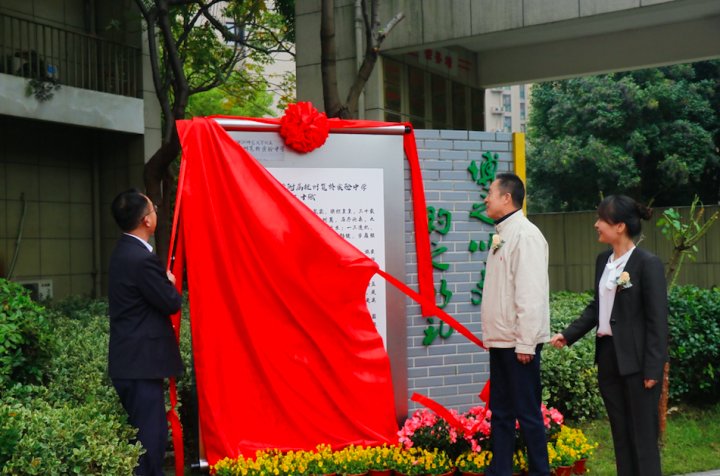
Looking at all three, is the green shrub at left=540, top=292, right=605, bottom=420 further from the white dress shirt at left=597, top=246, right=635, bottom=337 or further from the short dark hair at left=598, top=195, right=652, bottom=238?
the short dark hair at left=598, top=195, right=652, bottom=238

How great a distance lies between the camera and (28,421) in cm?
374

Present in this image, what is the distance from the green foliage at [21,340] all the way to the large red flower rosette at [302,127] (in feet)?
6.12

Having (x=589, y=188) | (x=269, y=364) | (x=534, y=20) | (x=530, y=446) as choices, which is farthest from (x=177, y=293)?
(x=589, y=188)

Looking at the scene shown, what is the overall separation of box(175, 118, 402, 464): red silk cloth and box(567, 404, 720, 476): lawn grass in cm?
201

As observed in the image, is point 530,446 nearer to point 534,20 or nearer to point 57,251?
point 534,20

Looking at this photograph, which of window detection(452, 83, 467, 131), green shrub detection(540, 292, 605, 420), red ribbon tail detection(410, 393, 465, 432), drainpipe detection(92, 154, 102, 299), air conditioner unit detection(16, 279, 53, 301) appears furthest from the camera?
drainpipe detection(92, 154, 102, 299)

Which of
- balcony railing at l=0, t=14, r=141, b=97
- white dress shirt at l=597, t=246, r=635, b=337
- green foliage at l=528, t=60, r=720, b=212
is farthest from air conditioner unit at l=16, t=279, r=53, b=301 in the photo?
green foliage at l=528, t=60, r=720, b=212

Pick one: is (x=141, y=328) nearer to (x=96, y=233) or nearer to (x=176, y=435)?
(x=176, y=435)

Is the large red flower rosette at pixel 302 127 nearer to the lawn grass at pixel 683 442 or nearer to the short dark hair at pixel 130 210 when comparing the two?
the short dark hair at pixel 130 210

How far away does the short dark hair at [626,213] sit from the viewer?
4367 mm

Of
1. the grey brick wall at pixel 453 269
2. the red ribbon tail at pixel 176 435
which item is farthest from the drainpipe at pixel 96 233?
the red ribbon tail at pixel 176 435

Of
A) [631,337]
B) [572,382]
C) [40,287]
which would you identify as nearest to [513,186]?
[631,337]

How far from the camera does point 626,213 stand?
436 centimetres

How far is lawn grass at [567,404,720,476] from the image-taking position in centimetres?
572
